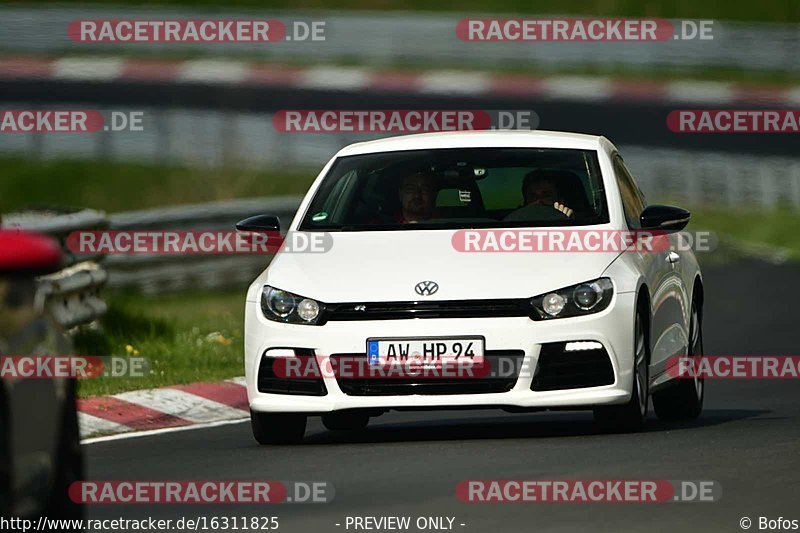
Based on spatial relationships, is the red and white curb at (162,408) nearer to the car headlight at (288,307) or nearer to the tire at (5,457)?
the car headlight at (288,307)

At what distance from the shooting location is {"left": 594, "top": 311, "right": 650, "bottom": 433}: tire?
10.9 metres

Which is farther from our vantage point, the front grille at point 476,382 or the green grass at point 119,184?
the green grass at point 119,184

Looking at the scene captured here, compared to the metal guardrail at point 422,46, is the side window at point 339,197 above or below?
below

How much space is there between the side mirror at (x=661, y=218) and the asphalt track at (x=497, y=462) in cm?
104

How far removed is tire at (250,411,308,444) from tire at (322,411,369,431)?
725 mm

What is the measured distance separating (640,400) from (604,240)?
0.85m

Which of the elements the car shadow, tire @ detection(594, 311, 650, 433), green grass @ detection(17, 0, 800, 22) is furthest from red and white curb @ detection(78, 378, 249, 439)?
green grass @ detection(17, 0, 800, 22)

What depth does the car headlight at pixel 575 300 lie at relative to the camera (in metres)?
10.6

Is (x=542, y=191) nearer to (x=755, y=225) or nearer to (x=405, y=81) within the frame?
(x=755, y=225)

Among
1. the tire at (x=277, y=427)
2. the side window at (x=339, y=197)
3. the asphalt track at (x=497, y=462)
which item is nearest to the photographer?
the asphalt track at (x=497, y=462)

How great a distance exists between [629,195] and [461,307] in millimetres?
2092

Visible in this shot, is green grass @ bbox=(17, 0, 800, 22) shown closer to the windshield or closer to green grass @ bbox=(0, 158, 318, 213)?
green grass @ bbox=(0, 158, 318, 213)

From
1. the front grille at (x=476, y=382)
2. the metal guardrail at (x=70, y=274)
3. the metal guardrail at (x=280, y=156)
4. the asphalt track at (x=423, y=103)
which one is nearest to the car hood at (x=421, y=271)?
the front grille at (x=476, y=382)

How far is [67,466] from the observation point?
5.74m
